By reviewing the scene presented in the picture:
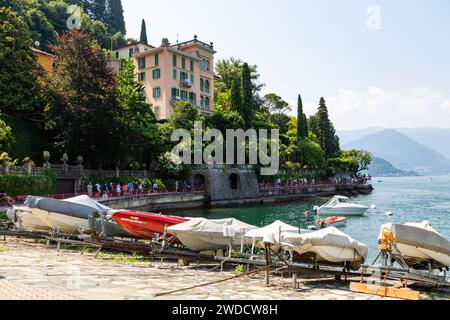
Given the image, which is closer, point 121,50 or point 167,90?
point 167,90

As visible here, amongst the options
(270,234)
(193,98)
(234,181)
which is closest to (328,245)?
(270,234)

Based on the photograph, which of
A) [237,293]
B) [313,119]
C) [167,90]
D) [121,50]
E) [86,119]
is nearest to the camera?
[237,293]

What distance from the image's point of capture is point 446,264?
38.5 feet

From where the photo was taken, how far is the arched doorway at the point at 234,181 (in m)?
57.8

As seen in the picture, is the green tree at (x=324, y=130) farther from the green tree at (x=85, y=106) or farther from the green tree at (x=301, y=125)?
the green tree at (x=85, y=106)

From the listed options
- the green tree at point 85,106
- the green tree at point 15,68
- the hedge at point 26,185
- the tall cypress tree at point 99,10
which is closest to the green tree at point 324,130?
the tall cypress tree at point 99,10

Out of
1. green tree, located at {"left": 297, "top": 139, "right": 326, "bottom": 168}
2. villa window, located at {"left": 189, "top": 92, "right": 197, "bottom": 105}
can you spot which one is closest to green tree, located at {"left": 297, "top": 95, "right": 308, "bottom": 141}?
green tree, located at {"left": 297, "top": 139, "right": 326, "bottom": 168}

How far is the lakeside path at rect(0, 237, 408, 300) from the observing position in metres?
8.70

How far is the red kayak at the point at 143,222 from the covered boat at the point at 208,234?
1.74m

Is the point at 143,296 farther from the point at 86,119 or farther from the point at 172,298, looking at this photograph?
the point at 86,119

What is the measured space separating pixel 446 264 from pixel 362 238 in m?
18.6

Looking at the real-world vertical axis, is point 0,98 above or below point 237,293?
above
